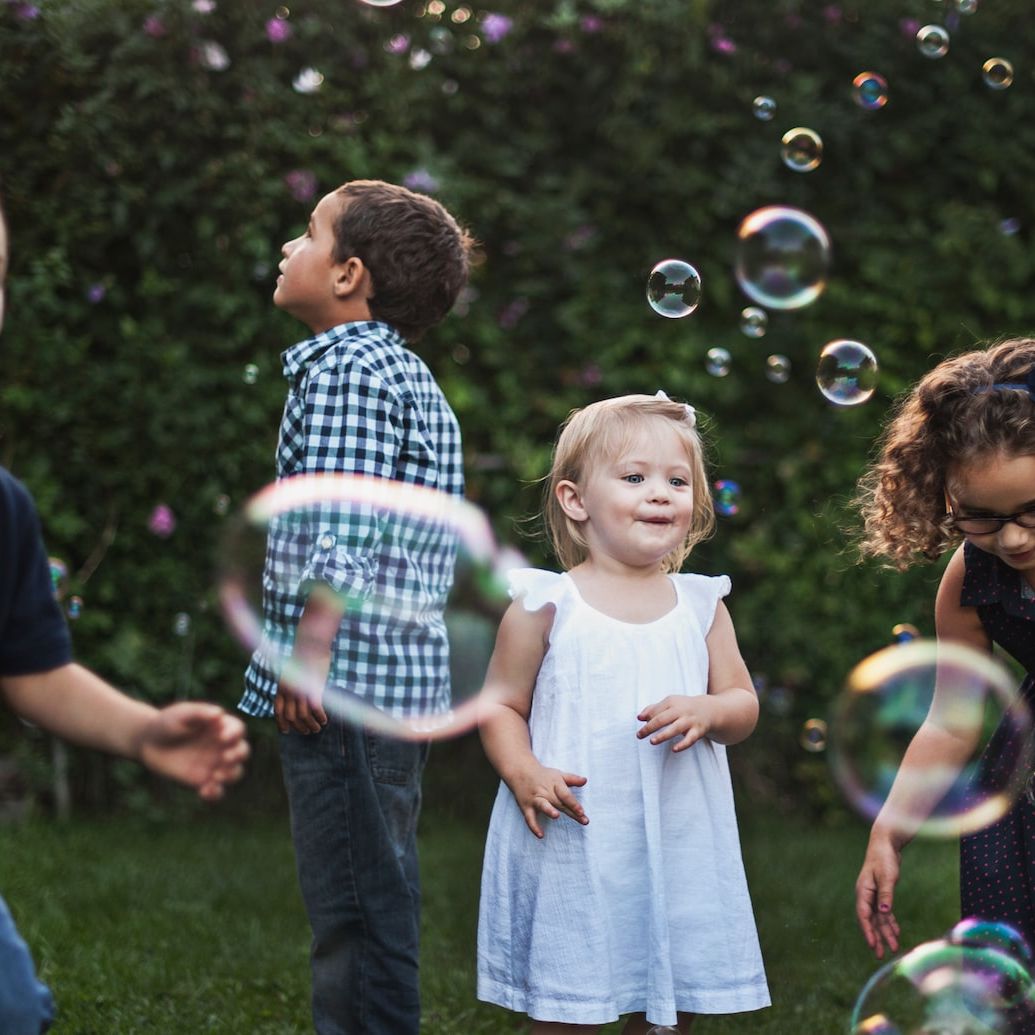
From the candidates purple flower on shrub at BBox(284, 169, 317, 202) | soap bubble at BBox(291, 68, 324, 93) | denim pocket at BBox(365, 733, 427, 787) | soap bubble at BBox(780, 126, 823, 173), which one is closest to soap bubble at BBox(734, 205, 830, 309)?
soap bubble at BBox(780, 126, 823, 173)

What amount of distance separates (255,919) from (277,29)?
274cm

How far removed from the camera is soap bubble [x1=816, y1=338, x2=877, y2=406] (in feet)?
10.9

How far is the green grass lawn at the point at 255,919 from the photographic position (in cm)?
301

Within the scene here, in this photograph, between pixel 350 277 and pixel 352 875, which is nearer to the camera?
pixel 352 875

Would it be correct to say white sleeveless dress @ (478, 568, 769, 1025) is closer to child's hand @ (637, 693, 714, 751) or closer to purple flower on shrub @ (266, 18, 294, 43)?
child's hand @ (637, 693, 714, 751)

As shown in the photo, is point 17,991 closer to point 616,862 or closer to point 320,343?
point 616,862

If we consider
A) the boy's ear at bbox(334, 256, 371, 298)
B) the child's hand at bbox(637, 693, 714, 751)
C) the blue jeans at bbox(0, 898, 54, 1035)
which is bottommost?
the blue jeans at bbox(0, 898, 54, 1035)

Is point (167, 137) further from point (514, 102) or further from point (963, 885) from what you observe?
point (963, 885)

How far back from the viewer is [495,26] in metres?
4.71

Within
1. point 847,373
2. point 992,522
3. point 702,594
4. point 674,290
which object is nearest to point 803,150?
point 847,373

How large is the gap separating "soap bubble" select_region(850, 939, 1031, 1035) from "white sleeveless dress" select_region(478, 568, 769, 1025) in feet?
0.62

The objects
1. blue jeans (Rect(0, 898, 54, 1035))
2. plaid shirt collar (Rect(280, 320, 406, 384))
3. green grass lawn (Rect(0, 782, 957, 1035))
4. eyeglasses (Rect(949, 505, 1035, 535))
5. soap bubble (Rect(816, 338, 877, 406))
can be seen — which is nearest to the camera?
blue jeans (Rect(0, 898, 54, 1035))

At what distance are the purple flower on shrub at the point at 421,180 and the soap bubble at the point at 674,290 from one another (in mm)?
1621

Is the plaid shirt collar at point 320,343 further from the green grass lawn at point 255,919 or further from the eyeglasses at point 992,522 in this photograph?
the green grass lawn at point 255,919
